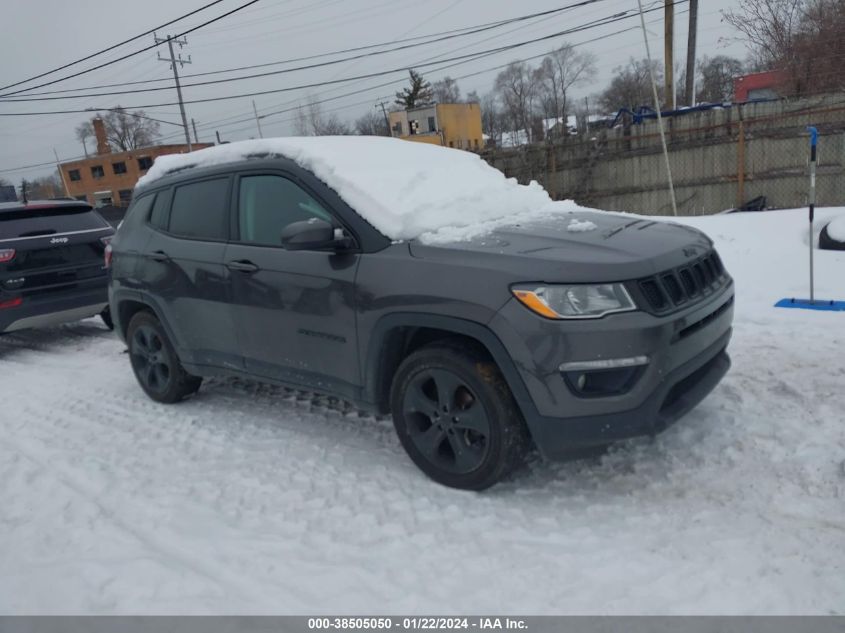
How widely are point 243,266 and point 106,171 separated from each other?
72.8 m

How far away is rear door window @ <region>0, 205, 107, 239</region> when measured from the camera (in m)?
6.70

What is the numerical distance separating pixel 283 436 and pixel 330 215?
5.04 ft

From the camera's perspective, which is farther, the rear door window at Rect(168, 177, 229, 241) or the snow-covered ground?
the rear door window at Rect(168, 177, 229, 241)

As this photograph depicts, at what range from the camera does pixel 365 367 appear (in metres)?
3.34

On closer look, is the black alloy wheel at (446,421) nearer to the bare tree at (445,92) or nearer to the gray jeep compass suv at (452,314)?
the gray jeep compass suv at (452,314)

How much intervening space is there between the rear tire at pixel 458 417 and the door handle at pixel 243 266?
1206 millimetres

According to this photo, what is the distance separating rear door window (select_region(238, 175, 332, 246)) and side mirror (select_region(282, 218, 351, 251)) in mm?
233

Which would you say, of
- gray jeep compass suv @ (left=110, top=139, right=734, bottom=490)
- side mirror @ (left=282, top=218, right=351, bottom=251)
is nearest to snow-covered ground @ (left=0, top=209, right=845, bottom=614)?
gray jeep compass suv @ (left=110, top=139, right=734, bottom=490)

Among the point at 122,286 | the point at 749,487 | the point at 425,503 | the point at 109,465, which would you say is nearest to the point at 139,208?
the point at 122,286

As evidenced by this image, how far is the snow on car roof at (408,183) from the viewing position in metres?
3.36

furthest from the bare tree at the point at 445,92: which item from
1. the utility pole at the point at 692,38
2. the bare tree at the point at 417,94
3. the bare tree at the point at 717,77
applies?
the utility pole at the point at 692,38

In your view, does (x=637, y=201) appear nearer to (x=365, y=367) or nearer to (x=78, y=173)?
(x=365, y=367)
